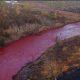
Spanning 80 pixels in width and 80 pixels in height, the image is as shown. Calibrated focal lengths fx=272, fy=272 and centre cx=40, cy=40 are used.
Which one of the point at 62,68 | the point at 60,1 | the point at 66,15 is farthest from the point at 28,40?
the point at 60,1

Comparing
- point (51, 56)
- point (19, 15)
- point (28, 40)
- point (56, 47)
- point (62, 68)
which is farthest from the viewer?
point (19, 15)

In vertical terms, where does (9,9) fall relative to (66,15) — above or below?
above

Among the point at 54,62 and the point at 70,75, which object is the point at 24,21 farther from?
the point at 70,75

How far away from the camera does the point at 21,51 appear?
10578 millimetres

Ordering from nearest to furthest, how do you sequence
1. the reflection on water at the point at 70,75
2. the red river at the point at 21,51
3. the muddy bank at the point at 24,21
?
1. the reflection on water at the point at 70,75
2. the red river at the point at 21,51
3. the muddy bank at the point at 24,21

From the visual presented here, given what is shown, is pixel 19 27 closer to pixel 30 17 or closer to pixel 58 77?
pixel 30 17

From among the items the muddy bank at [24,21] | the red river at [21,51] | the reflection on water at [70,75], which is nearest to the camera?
the reflection on water at [70,75]

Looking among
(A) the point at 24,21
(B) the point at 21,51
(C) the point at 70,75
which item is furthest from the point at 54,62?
(A) the point at 24,21

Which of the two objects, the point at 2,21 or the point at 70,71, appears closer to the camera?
the point at 70,71

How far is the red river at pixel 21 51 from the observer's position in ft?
29.0

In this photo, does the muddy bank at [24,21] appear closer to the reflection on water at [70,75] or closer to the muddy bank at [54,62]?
the muddy bank at [54,62]

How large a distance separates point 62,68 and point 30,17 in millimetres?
6721

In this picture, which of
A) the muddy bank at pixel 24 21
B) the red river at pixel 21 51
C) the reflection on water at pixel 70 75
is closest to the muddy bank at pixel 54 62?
the reflection on water at pixel 70 75

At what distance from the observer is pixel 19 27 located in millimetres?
12797
